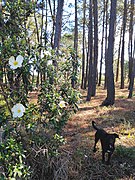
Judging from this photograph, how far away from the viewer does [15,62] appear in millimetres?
2504

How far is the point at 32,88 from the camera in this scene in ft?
9.62

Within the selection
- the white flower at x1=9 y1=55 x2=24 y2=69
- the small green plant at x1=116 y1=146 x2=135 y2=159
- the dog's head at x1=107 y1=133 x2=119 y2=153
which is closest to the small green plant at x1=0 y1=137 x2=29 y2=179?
the white flower at x1=9 y1=55 x2=24 y2=69

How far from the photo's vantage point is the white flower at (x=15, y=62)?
2479 millimetres

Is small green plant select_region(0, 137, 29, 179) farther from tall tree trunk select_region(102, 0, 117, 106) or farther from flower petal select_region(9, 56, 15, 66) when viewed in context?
tall tree trunk select_region(102, 0, 117, 106)

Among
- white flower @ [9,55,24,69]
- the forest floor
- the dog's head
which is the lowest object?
the forest floor

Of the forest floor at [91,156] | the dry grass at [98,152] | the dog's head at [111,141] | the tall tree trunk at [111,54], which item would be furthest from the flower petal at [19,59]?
the tall tree trunk at [111,54]

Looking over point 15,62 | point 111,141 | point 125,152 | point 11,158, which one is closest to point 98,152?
point 125,152

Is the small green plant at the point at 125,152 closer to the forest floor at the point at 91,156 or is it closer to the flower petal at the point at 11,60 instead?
the forest floor at the point at 91,156

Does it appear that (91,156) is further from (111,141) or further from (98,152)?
(111,141)

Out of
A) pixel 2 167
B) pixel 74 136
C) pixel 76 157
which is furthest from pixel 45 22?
pixel 2 167

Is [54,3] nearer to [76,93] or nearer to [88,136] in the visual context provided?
[88,136]

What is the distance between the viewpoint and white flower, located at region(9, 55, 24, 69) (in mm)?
2479

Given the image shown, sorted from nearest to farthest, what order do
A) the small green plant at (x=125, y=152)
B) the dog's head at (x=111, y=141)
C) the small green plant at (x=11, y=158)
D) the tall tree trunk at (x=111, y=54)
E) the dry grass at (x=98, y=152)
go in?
the small green plant at (x=11, y=158), the dry grass at (x=98, y=152), the dog's head at (x=111, y=141), the small green plant at (x=125, y=152), the tall tree trunk at (x=111, y=54)

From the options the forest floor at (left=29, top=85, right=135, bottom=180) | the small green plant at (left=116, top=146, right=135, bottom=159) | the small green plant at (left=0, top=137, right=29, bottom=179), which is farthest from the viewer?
the small green plant at (left=116, top=146, right=135, bottom=159)
